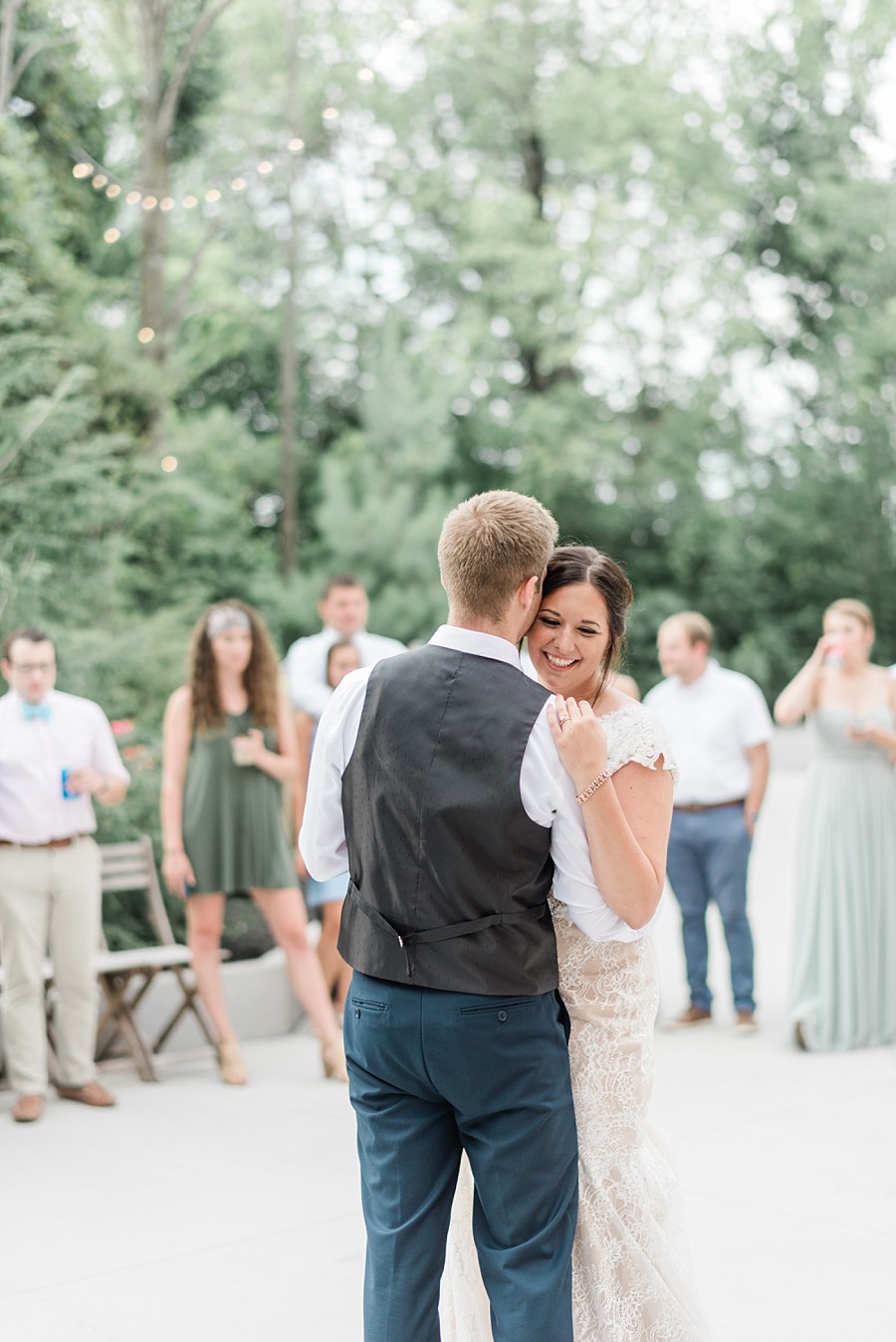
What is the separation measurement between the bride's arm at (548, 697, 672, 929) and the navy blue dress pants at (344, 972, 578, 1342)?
23 centimetres

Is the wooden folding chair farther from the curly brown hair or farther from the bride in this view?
the bride

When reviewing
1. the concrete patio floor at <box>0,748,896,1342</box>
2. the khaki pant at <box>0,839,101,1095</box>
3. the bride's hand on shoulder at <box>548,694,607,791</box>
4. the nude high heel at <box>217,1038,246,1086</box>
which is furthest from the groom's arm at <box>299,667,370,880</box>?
the nude high heel at <box>217,1038,246,1086</box>

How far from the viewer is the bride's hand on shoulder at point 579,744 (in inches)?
95.7

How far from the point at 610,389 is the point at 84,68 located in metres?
11.7

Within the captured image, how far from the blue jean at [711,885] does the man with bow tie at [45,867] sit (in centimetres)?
287

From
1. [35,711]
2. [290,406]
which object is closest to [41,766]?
Answer: [35,711]

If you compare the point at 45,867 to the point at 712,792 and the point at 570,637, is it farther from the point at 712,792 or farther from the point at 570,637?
the point at 570,637

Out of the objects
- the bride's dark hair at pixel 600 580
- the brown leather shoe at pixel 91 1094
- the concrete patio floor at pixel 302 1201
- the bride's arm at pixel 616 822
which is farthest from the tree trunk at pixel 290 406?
the bride's arm at pixel 616 822

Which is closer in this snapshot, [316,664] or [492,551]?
[492,551]

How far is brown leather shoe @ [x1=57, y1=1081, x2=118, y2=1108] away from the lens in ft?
19.8

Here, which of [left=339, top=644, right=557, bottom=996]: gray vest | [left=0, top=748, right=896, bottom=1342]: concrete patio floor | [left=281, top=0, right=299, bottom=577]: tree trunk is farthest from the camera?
[left=281, top=0, right=299, bottom=577]: tree trunk

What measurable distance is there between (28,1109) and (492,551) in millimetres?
4176

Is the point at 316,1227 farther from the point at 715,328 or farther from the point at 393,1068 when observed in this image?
the point at 715,328

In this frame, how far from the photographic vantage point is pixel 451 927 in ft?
→ 7.98
